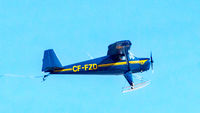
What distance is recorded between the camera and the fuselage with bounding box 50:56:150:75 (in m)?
37.4

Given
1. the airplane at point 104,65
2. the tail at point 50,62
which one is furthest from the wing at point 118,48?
the tail at point 50,62

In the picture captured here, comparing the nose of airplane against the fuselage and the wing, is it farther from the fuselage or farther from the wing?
the wing

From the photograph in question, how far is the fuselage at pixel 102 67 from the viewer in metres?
37.4

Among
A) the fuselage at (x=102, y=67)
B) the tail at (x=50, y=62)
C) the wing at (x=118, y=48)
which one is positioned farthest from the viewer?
the fuselage at (x=102, y=67)

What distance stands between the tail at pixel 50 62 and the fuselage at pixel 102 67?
47 centimetres

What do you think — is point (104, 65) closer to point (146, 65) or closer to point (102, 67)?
point (102, 67)

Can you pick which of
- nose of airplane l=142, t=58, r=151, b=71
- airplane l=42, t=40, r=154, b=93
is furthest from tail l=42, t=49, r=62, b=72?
nose of airplane l=142, t=58, r=151, b=71

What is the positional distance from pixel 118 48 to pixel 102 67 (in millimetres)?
2463

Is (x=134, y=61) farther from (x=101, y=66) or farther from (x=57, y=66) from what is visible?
(x=57, y=66)

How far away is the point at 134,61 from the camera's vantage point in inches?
1492

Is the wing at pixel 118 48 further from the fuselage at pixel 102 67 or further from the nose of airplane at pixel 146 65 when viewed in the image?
the nose of airplane at pixel 146 65

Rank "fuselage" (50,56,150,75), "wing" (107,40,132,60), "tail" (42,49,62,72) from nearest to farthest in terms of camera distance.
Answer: "wing" (107,40,132,60)
"tail" (42,49,62,72)
"fuselage" (50,56,150,75)

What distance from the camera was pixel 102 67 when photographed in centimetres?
3744

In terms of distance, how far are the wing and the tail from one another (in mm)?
4976
